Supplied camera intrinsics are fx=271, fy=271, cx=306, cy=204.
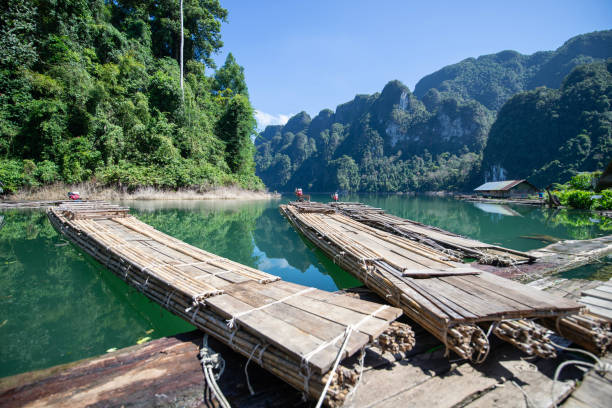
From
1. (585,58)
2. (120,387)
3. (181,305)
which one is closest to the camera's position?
(120,387)

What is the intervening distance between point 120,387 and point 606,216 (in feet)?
78.2

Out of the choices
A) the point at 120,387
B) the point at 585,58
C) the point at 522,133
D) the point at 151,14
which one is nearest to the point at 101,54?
the point at 151,14

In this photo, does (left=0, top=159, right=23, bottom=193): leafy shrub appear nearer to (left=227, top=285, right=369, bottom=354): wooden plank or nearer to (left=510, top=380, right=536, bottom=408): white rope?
(left=227, top=285, right=369, bottom=354): wooden plank

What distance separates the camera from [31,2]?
1808 centimetres

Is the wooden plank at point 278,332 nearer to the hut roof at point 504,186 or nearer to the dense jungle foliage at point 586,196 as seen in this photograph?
the dense jungle foliage at point 586,196

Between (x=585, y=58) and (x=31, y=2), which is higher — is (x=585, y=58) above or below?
above

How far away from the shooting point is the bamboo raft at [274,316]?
6.17ft

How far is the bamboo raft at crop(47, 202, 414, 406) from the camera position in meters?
1.88

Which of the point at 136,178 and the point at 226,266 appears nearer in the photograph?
the point at 226,266

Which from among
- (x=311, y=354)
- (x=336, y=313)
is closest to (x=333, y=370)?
(x=311, y=354)

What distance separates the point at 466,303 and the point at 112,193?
21.2 m

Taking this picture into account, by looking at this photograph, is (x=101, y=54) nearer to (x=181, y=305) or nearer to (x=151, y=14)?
(x=151, y=14)

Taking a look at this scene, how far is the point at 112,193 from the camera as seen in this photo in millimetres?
18078

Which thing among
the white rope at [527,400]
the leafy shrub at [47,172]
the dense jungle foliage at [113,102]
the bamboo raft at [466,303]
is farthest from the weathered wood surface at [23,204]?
the white rope at [527,400]
